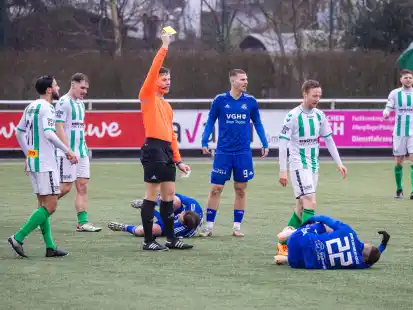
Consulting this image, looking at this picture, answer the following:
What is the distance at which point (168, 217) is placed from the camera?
36.5 ft

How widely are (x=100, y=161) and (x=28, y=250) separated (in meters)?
14.0

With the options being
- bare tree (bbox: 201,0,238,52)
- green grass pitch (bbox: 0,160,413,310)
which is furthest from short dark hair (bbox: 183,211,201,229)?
bare tree (bbox: 201,0,238,52)

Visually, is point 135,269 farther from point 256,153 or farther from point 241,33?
point 241,33

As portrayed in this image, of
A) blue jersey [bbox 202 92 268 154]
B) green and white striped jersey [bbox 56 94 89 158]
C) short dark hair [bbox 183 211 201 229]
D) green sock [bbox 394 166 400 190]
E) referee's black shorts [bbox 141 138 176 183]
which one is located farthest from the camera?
green sock [bbox 394 166 400 190]

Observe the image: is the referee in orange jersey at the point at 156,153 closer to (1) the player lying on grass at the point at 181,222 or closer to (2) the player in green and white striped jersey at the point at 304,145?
(1) the player lying on grass at the point at 181,222

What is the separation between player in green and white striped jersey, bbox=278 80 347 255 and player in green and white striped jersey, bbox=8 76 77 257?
2.31 meters

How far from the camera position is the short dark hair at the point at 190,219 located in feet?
38.5

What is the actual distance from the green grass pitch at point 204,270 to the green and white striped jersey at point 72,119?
958mm

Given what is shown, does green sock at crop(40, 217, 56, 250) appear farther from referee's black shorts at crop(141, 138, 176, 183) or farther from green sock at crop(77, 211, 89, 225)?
green sock at crop(77, 211, 89, 225)

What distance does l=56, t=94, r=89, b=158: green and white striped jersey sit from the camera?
12.8m

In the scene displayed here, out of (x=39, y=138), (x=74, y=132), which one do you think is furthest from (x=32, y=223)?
(x=74, y=132)

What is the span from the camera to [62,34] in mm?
31703

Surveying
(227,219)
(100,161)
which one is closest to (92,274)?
(227,219)

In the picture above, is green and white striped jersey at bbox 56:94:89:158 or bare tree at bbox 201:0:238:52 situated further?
bare tree at bbox 201:0:238:52
